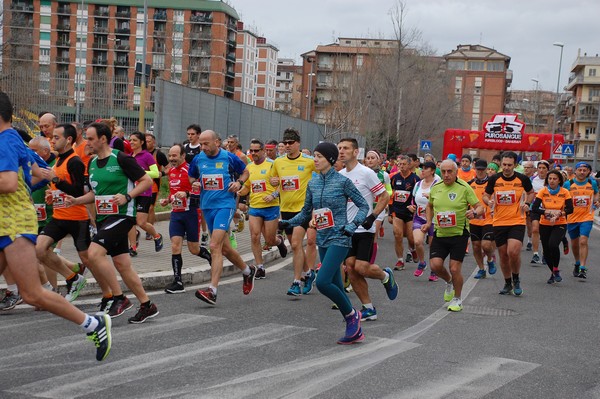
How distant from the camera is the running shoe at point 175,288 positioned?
9570 millimetres

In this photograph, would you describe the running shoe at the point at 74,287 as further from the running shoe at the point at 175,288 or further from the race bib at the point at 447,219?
the race bib at the point at 447,219

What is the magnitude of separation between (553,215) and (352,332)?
6.90m

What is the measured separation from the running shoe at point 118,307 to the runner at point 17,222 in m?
1.95

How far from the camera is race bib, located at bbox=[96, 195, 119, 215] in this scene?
7438 millimetres

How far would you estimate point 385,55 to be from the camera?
191 ft

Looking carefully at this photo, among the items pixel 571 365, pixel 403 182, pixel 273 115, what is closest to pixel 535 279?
pixel 403 182

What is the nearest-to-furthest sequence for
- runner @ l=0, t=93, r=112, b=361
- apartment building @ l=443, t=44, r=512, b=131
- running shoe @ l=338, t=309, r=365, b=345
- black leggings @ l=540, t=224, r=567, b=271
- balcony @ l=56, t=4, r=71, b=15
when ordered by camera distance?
runner @ l=0, t=93, r=112, b=361 → running shoe @ l=338, t=309, r=365, b=345 → black leggings @ l=540, t=224, r=567, b=271 → balcony @ l=56, t=4, r=71, b=15 → apartment building @ l=443, t=44, r=512, b=131

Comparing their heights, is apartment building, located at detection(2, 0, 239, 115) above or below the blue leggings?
above

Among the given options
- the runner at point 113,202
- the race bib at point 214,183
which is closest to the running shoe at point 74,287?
the runner at point 113,202

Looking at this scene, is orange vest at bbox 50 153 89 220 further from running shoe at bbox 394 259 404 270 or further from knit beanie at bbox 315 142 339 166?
running shoe at bbox 394 259 404 270

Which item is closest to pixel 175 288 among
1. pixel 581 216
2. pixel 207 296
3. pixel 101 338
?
pixel 207 296

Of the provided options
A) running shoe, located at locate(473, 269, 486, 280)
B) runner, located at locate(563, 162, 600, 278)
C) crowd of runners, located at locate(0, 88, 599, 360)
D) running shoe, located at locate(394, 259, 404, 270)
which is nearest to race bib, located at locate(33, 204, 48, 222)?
crowd of runners, located at locate(0, 88, 599, 360)

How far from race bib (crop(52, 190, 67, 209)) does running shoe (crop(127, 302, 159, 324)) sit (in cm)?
156

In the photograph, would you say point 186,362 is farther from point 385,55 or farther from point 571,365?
point 385,55
